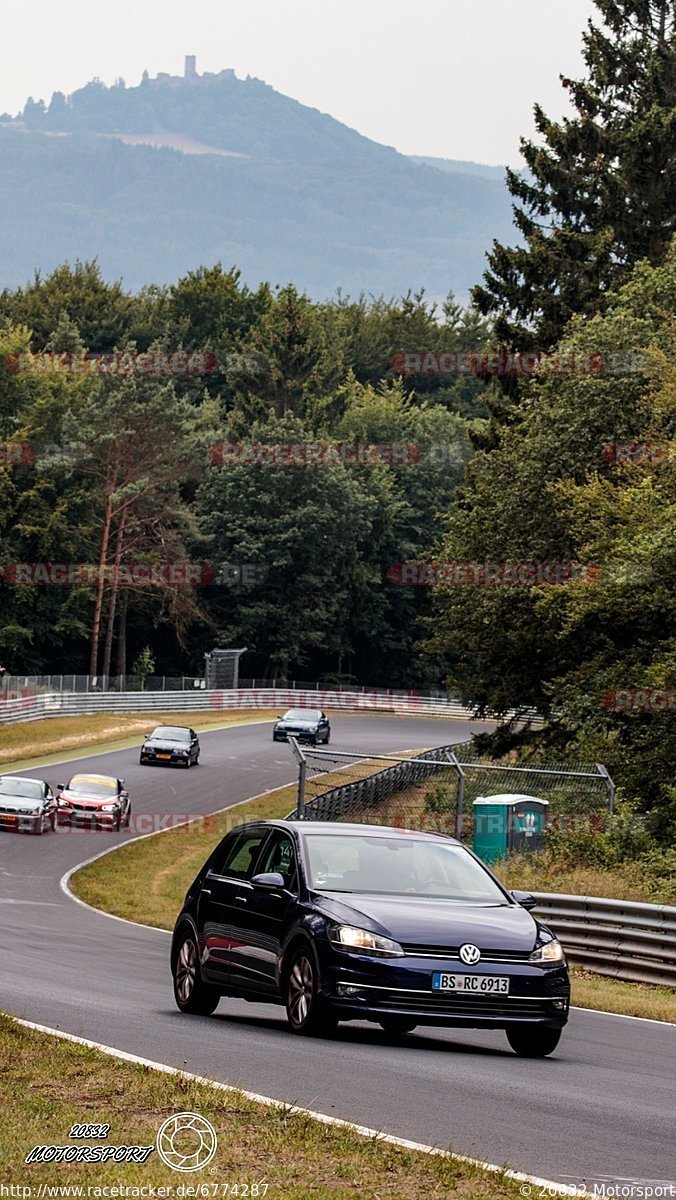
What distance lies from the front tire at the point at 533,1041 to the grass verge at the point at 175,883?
457 cm

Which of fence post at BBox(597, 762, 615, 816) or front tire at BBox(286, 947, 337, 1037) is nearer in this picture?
front tire at BBox(286, 947, 337, 1037)

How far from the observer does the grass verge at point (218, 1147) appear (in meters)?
6.27

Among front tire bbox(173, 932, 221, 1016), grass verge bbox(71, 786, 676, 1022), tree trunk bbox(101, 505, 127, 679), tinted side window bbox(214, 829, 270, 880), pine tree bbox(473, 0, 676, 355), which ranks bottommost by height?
grass verge bbox(71, 786, 676, 1022)

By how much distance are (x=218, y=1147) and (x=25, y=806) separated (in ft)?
107

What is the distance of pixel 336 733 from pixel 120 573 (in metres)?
19.0

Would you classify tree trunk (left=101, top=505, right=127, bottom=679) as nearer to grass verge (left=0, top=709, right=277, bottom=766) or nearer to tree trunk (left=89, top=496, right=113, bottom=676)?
tree trunk (left=89, top=496, right=113, bottom=676)

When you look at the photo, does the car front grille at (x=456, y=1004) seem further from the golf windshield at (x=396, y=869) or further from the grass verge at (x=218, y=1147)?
the grass verge at (x=218, y=1147)

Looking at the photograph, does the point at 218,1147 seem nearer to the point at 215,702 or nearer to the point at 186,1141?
the point at 186,1141

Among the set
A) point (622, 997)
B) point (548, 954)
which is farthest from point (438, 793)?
point (548, 954)

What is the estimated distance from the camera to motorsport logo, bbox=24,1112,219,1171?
21.5ft

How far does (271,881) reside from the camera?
1161cm

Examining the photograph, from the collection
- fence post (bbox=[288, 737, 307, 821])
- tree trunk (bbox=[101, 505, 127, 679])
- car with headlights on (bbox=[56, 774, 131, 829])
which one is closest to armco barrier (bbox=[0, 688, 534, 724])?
tree trunk (bbox=[101, 505, 127, 679])

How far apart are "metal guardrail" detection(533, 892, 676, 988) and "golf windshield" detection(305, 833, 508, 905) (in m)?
6.68

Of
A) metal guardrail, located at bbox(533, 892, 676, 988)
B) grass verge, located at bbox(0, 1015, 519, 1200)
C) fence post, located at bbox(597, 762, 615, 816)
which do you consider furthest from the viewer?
fence post, located at bbox(597, 762, 615, 816)
